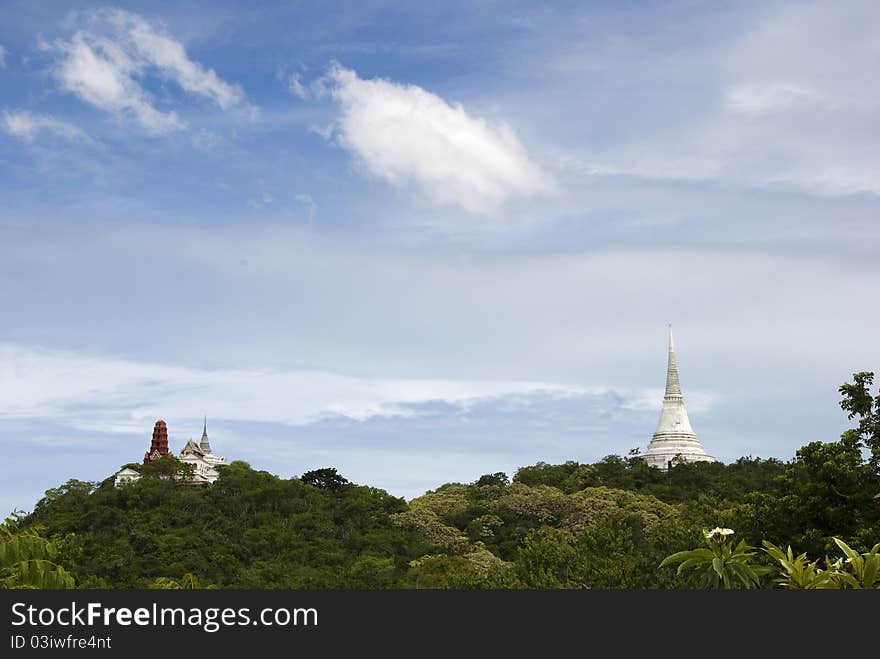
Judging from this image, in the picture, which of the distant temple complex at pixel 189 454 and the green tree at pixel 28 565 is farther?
the distant temple complex at pixel 189 454

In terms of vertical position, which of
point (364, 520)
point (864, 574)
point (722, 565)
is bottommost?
point (864, 574)

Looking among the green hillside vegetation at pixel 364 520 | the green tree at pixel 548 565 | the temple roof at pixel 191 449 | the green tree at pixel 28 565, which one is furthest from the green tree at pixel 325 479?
the green tree at pixel 28 565

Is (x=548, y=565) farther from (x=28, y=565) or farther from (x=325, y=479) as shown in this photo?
(x=325, y=479)

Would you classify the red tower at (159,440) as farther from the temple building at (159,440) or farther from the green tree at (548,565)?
the green tree at (548,565)

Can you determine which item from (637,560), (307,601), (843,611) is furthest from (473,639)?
(637,560)

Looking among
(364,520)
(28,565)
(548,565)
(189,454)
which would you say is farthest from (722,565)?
(189,454)

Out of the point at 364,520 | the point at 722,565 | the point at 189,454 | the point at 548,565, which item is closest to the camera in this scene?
the point at 722,565

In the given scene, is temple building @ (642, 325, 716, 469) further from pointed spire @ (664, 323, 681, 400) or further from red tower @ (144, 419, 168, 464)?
red tower @ (144, 419, 168, 464)

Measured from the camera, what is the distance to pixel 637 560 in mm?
31859

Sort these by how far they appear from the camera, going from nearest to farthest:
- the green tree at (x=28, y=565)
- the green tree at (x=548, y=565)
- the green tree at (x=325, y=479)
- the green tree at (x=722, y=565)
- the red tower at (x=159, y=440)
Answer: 1. the green tree at (x=722, y=565)
2. the green tree at (x=28, y=565)
3. the green tree at (x=548, y=565)
4. the green tree at (x=325, y=479)
5. the red tower at (x=159, y=440)

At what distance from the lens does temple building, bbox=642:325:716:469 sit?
3821 inches

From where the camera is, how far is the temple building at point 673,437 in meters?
97.1

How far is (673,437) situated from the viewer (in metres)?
98.3

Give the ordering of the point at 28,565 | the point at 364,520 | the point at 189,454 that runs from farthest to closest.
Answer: the point at 189,454 → the point at 364,520 → the point at 28,565
